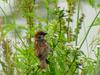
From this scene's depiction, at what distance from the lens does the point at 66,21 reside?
44.3 inches

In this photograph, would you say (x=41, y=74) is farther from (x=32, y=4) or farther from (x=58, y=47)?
(x=32, y=4)

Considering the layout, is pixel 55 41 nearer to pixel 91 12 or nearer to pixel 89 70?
pixel 89 70

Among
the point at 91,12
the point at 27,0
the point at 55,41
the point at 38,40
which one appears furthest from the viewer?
the point at 91,12

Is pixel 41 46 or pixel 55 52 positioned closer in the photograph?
pixel 41 46

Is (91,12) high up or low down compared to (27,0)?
down

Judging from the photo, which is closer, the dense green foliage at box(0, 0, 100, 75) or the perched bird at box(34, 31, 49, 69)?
the perched bird at box(34, 31, 49, 69)

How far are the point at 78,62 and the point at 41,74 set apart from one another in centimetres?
9

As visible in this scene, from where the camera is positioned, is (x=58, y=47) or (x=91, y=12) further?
(x=91, y=12)

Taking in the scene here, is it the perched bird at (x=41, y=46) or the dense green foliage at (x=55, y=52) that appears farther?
the dense green foliage at (x=55, y=52)

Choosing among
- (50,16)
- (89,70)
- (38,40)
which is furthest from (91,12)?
(38,40)

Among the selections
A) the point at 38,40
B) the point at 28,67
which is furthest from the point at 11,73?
the point at 38,40

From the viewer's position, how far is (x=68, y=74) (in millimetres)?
980

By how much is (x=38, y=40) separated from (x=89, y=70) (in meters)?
0.26

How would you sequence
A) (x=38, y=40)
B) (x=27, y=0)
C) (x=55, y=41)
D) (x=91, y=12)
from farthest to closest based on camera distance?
1. (x=91, y=12)
2. (x=27, y=0)
3. (x=55, y=41)
4. (x=38, y=40)
